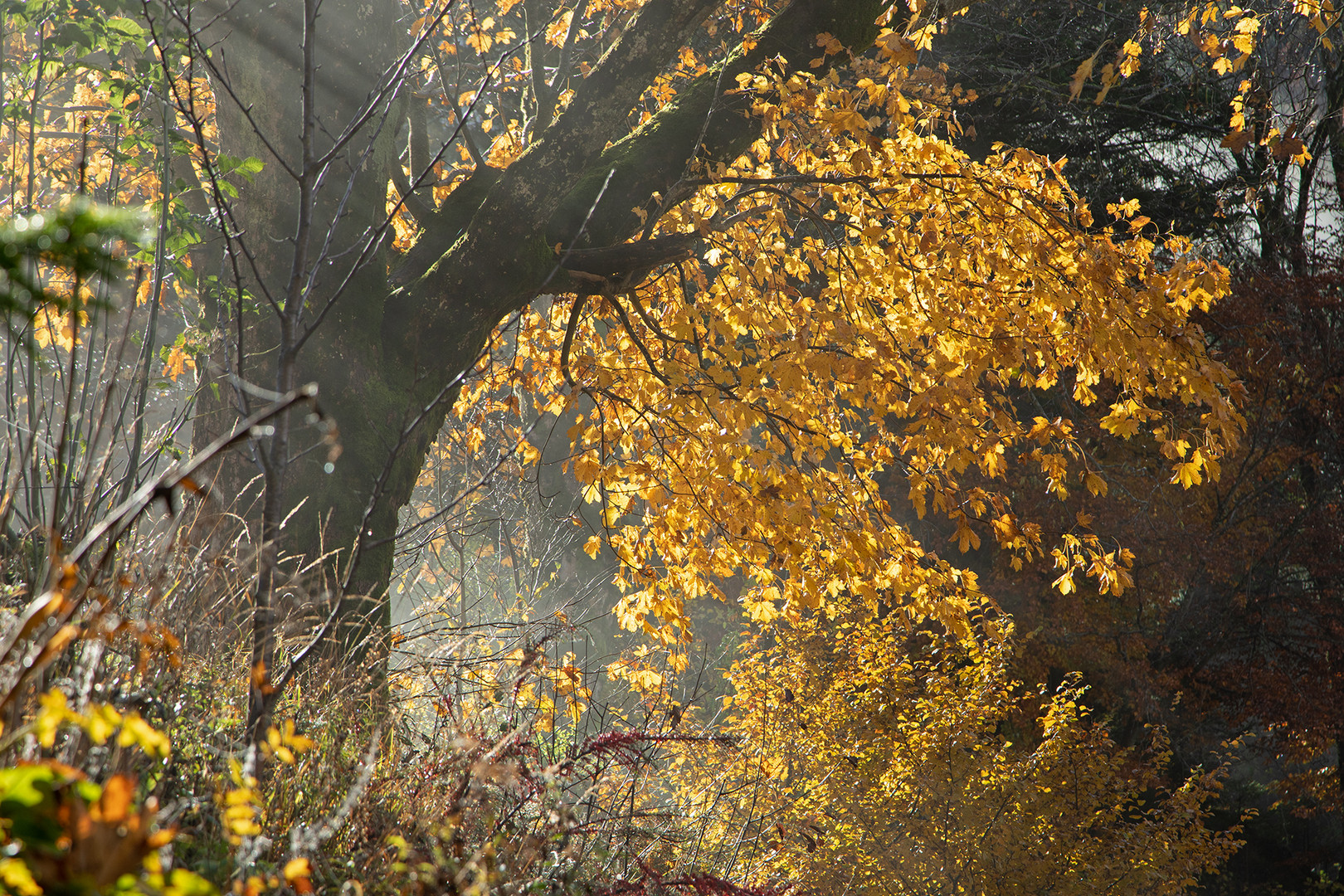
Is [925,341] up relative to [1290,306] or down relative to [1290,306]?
down

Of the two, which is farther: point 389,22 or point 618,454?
point 618,454

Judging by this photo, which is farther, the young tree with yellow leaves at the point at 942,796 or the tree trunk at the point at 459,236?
the young tree with yellow leaves at the point at 942,796

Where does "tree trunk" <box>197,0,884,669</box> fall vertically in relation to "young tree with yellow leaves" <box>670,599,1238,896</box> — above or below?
above

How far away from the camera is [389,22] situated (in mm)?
4781

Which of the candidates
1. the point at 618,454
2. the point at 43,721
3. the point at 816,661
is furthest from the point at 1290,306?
the point at 43,721

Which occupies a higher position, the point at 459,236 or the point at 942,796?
the point at 459,236

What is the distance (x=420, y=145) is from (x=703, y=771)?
488 centimetres

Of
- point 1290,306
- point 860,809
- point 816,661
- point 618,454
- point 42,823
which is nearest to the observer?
point 42,823

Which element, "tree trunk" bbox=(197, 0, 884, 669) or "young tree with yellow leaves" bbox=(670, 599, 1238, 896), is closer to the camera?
"tree trunk" bbox=(197, 0, 884, 669)

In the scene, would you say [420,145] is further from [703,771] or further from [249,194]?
[703,771]

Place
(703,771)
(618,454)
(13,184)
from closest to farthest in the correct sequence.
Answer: (13,184) < (703,771) < (618,454)

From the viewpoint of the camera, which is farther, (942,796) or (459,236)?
(942,796)

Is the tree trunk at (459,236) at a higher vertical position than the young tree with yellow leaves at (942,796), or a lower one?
higher

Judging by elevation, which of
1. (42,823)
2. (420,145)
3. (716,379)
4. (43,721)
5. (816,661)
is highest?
(420,145)
